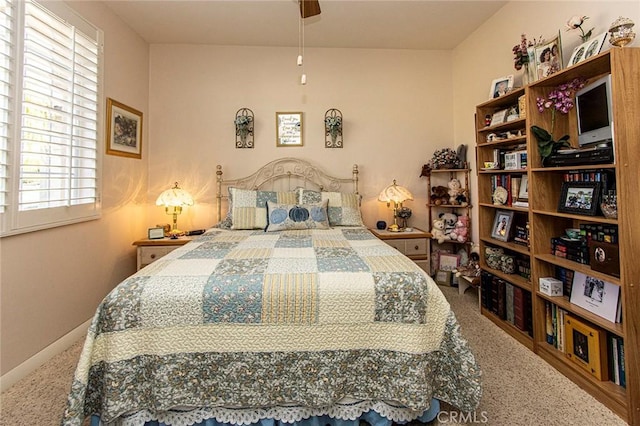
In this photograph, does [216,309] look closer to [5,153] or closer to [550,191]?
[5,153]

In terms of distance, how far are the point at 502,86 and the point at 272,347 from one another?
278 centimetres

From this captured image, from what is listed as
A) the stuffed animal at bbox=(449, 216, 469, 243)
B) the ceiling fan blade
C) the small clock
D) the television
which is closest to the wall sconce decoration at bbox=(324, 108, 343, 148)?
the ceiling fan blade

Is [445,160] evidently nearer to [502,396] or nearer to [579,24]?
[579,24]

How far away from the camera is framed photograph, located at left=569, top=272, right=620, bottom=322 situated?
1.61 meters

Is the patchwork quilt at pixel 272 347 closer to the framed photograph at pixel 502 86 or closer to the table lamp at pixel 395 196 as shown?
the table lamp at pixel 395 196

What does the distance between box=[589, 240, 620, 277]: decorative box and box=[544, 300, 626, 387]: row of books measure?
376 mm

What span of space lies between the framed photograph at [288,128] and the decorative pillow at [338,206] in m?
0.74

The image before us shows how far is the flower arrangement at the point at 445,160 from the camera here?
337 centimetres

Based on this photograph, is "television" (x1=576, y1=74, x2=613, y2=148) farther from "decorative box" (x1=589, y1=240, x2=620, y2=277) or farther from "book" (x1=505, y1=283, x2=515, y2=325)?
"book" (x1=505, y1=283, x2=515, y2=325)

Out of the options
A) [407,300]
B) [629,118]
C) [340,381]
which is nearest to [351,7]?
[629,118]

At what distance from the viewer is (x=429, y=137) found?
3.63 metres

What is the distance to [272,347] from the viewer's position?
131 cm

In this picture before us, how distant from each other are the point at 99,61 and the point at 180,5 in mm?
884

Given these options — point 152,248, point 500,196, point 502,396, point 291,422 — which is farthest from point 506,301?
point 152,248
